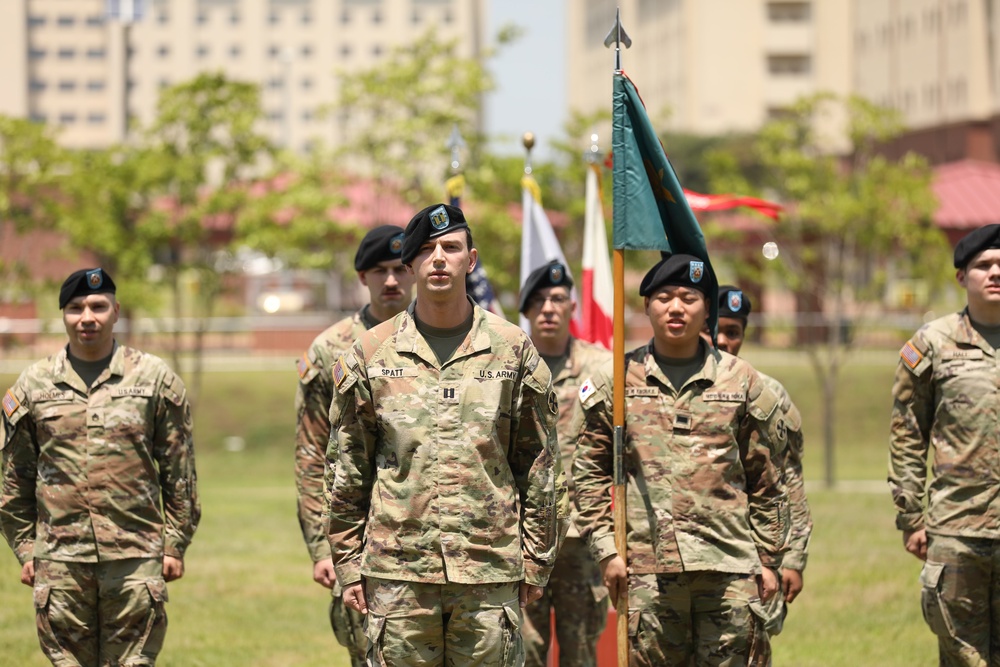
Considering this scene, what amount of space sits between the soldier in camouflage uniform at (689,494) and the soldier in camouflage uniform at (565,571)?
57.1 inches

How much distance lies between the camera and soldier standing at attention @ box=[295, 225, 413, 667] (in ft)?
24.9

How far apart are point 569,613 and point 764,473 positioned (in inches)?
76.6

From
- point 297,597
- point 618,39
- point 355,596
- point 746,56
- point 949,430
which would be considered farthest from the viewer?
point 746,56

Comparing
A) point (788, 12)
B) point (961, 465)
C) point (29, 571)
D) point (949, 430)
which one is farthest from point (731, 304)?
point (788, 12)

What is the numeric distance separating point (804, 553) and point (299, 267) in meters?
22.3

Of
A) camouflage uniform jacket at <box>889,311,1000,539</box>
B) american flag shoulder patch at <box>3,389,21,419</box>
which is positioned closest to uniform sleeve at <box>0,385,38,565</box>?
american flag shoulder patch at <box>3,389,21,419</box>

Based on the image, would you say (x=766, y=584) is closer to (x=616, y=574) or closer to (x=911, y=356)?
(x=616, y=574)

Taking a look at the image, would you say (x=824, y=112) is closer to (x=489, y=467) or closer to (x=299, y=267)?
(x=299, y=267)

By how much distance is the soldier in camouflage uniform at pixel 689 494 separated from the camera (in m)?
6.55

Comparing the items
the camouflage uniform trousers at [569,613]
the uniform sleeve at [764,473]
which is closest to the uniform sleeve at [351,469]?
the uniform sleeve at [764,473]

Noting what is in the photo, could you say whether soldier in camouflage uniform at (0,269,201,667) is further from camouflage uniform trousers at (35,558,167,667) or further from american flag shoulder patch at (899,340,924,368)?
american flag shoulder patch at (899,340,924,368)

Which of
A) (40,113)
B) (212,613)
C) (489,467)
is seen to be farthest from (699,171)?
(489,467)

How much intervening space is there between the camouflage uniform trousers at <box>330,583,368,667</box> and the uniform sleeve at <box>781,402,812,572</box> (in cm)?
208

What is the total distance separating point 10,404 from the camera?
24.7 feet
